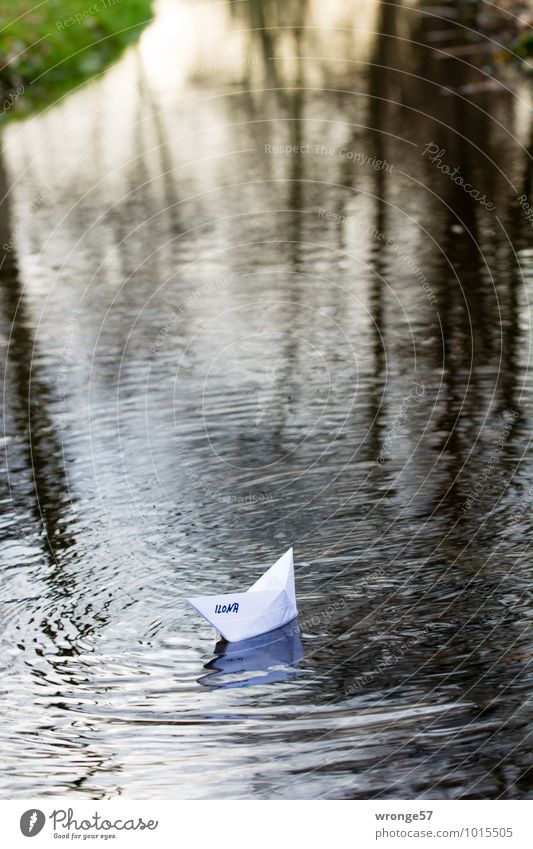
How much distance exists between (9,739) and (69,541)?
2.35 meters

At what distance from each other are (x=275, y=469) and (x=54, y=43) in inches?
1143

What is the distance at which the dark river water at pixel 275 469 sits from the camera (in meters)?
6.34

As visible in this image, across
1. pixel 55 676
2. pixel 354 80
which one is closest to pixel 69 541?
pixel 55 676

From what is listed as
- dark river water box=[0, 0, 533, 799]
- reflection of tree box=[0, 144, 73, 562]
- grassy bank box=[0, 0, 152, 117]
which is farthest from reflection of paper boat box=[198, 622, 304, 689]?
grassy bank box=[0, 0, 152, 117]

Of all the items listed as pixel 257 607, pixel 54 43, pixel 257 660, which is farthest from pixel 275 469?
pixel 54 43

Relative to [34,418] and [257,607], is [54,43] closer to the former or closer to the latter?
[34,418]

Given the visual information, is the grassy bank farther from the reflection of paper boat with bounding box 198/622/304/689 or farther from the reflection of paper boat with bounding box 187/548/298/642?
the reflection of paper boat with bounding box 198/622/304/689

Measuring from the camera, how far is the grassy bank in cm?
3247

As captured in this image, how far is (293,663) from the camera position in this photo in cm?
693

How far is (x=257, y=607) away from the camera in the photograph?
7.15m

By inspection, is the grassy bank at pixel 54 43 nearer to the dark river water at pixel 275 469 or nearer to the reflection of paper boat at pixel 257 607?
the dark river water at pixel 275 469

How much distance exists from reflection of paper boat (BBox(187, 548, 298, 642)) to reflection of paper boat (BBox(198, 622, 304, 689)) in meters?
0.05

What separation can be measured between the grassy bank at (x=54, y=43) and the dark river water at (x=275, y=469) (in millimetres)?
11343
